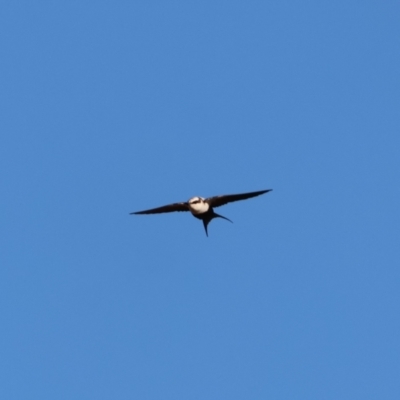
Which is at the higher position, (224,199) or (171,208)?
(171,208)

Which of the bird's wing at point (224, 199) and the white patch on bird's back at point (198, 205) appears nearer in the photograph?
the white patch on bird's back at point (198, 205)

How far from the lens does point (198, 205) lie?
56.8m

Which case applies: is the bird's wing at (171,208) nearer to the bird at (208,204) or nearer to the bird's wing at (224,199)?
the bird at (208,204)

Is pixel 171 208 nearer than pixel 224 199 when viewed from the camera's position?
No

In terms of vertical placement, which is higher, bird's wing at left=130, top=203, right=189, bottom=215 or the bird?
bird's wing at left=130, top=203, right=189, bottom=215

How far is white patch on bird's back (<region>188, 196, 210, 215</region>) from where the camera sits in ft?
186

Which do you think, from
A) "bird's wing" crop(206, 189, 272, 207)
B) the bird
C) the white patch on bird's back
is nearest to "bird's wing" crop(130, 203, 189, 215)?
the bird

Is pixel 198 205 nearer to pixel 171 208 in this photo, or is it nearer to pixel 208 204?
pixel 208 204

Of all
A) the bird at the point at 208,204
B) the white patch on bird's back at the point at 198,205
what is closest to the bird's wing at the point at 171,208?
the bird at the point at 208,204

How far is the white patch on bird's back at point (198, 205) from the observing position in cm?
5675

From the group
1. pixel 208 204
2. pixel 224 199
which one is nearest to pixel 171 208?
pixel 208 204

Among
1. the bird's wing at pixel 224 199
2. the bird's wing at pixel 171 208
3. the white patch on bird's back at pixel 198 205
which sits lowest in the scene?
the white patch on bird's back at pixel 198 205

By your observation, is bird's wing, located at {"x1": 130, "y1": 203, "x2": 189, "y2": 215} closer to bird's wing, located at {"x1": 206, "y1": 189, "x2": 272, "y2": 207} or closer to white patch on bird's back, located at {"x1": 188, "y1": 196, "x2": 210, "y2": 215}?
white patch on bird's back, located at {"x1": 188, "y1": 196, "x2": 210, "y2": 215}

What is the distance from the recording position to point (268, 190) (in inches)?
2160
